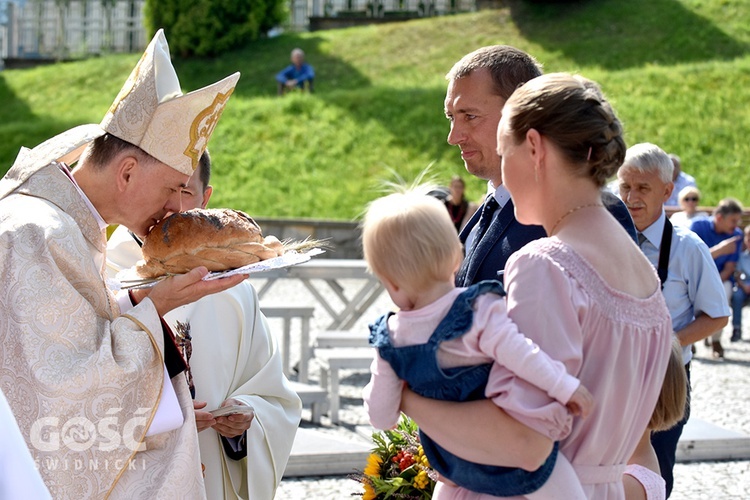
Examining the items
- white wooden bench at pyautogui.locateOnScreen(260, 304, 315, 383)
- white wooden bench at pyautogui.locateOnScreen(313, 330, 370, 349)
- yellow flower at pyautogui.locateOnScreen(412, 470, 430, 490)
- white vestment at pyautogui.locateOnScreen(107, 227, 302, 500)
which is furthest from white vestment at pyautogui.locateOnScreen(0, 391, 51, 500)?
white wooden bench at pyautogui.locateOnScreen(313, 330, 370, 349)

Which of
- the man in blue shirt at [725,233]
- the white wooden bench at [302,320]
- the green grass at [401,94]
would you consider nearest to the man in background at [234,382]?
the white wooden bench at [302,320]

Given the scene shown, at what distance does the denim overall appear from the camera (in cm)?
223

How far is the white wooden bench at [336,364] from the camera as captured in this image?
26.7 feet

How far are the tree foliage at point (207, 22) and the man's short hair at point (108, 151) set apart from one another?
24604 millimetres

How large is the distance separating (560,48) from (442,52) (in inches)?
117

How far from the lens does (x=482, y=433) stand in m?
2.22

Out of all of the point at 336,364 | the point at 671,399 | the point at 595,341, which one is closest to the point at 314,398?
the point at 336,364

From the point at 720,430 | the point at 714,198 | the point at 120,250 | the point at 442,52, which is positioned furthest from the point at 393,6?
the point at 120,250

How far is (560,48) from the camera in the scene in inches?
960

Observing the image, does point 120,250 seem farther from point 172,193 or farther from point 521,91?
point 521,91

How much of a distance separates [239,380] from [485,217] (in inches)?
48.3

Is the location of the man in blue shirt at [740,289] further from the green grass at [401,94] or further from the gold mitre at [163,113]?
Result: the gold mitre at [163,113]

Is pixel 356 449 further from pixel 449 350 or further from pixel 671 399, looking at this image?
pixel 449 350

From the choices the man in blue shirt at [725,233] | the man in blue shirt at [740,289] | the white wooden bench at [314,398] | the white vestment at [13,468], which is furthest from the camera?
the man in blue shirt at [740,289]
